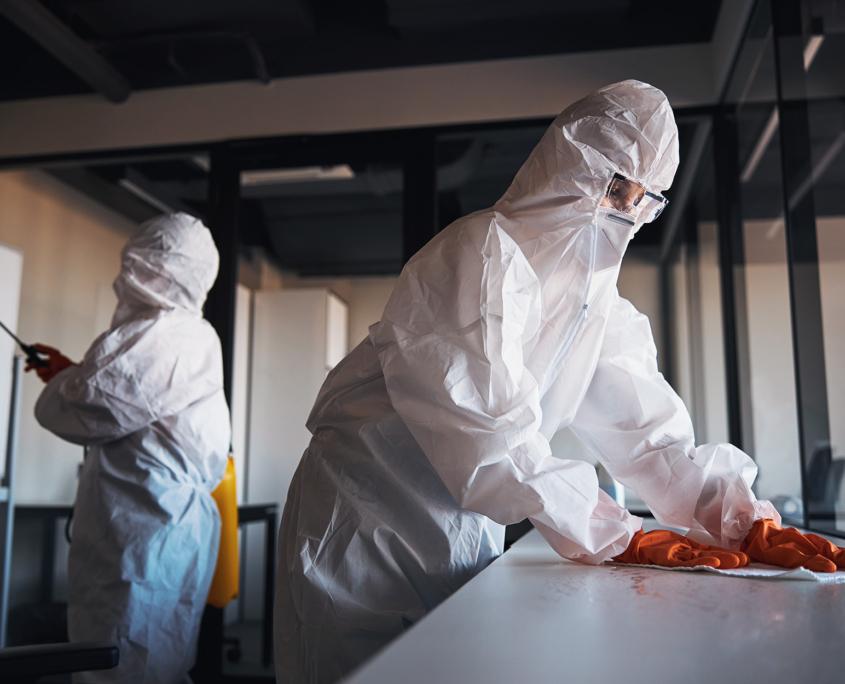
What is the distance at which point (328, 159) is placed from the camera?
2635mm

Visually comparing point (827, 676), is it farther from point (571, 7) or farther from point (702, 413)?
point (702, 413)

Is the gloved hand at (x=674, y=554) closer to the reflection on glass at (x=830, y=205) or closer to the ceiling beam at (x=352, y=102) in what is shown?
the reflection on glass at (x=830, y=205)

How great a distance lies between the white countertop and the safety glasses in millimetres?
572

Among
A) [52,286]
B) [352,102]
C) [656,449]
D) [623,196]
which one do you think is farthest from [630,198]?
[52,286]

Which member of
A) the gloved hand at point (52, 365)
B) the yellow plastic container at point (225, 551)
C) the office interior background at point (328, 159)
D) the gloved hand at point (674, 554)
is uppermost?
the office interior background at point (328, 159)

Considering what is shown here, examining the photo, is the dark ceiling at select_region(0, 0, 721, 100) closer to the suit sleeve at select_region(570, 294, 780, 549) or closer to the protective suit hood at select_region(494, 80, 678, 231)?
the protective suit hood at select_region(494, 80, 678, 231)

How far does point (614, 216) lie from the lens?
106cm

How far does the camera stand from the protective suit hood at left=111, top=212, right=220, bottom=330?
1.97 m

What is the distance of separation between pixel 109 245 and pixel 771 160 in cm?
304

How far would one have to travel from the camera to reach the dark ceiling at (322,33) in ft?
7.67

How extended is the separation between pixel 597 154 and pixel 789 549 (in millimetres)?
617

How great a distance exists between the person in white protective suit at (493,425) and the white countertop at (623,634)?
0.44ft

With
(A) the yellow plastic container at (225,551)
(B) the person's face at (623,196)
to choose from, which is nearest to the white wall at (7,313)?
(A) the yellow plastic container at (225,551)

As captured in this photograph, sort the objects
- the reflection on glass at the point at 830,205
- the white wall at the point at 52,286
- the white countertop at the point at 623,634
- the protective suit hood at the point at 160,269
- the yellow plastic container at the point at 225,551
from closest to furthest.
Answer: the white countertop at the point at 623,634
the reflection on glass at the point at 830,205
the protective suit hood at the point at 160,269
the yellow plastic container at the point at 225,551
the white wall at the point at 52,286
